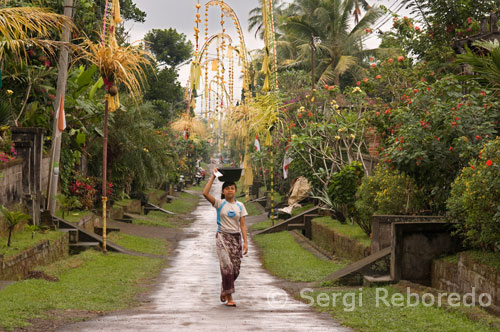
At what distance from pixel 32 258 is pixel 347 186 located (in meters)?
9.46

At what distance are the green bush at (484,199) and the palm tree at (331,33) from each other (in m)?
32.2

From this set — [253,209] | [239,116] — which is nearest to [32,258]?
[239,116]

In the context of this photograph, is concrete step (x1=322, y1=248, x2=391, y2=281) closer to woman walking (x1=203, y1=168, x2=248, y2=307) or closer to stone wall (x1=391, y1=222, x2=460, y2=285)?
stone wall (x1=391, y1=222, x2=460, y2=285)

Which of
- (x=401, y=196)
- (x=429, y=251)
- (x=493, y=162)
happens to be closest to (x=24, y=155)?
(x=401, y=196)

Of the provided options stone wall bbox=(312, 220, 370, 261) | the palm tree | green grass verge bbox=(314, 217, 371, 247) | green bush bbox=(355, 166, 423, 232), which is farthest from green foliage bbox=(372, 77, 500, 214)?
the palm tree

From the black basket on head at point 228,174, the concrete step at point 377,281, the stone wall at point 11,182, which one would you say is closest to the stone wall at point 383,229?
the concrete step at point 377,281

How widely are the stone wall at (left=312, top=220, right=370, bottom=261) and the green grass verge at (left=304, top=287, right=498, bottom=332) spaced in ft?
18.3

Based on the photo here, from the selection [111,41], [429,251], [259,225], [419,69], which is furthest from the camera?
[259,225]

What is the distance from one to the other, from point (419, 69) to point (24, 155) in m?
12.0

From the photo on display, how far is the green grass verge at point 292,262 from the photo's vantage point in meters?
15.1

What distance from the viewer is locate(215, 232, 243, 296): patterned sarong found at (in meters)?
10.2

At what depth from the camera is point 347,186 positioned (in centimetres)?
1981

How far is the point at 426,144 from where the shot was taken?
42.8 ft

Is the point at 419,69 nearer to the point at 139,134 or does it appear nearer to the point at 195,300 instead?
the point at 139,134
